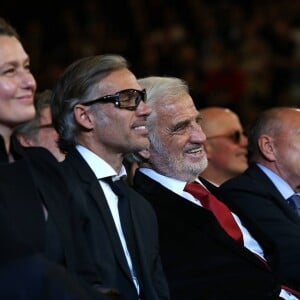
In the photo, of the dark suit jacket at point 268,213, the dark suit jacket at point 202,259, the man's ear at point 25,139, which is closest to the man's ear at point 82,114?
the dark suit jacket at point 202,259

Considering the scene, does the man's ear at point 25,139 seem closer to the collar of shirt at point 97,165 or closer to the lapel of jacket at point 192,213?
the lapel of jacket at point 192,213

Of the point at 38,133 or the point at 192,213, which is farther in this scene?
the point at 38,133

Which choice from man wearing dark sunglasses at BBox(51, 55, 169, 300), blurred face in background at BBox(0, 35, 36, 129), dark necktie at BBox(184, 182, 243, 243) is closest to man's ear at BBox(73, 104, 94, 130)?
man wearing dark sunglasses at BBox(51, 55, 169, 300)

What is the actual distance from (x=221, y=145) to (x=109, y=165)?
1.78m

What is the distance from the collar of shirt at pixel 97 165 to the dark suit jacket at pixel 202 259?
0.34m

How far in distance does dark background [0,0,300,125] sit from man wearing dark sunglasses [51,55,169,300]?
3954 millimetres

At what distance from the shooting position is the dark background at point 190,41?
8.12 meters

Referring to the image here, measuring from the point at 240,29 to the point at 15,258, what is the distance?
654cm

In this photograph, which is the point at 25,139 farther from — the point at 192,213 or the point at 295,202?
the point at 295,202

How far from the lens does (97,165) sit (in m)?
3.38

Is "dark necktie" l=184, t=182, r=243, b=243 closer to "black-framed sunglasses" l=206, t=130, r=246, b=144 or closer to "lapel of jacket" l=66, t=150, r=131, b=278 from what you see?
"lapel of jacket" l=66, t=150, r=131, b=278

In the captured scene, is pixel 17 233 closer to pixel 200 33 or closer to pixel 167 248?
pixel 167 248

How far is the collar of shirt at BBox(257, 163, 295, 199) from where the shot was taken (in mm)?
4250

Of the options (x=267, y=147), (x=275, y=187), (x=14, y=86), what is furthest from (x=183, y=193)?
(x=14, y=86)
